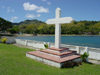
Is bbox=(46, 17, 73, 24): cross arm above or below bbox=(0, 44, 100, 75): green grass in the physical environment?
above

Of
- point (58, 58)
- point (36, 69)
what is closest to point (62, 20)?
point (58, 58)

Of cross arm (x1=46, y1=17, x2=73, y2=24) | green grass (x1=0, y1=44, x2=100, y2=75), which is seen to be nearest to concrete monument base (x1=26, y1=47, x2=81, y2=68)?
green grass (x1=0, y1=44, x2=100, y2=75)

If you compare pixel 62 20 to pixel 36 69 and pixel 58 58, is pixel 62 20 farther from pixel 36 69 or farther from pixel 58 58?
pixel 36 69

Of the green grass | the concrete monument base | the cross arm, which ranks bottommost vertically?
the green grass

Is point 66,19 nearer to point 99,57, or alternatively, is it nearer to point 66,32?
point 99,57

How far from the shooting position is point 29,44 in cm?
1645

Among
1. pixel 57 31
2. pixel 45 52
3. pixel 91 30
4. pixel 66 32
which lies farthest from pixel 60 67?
pixel 91 30

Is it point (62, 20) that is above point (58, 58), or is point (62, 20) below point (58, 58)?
above

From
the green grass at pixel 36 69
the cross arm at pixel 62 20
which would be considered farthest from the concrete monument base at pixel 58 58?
the cross arm at pixel 62 20

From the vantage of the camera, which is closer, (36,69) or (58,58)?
(36,69)

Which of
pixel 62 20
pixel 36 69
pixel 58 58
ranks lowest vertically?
pixel 36 69

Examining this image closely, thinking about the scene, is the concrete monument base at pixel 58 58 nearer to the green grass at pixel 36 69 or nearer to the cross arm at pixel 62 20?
the green grass at pixel 36 69

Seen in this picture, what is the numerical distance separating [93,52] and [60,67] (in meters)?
4.30

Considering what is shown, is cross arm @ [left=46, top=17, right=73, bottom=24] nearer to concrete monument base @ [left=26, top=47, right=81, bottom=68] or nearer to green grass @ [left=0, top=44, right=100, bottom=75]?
concrete monument base @ [left=26, top=47, right=81, bottom=68]
